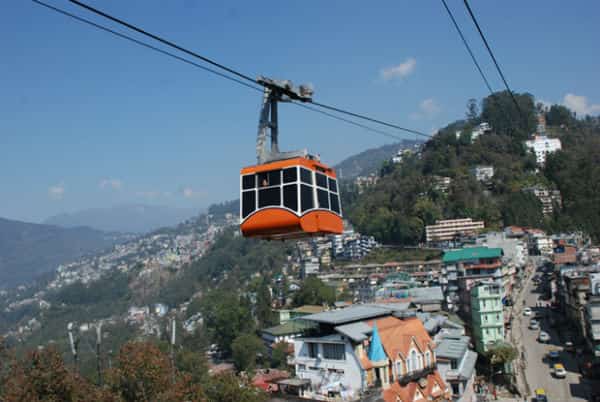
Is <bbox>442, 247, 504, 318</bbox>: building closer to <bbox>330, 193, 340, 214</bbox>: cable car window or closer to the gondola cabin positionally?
<bbox>330, 193, 340, 214</bbox>: cable car window

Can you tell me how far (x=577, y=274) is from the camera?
40781 mm

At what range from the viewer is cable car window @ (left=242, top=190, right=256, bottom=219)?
11453 millimetres

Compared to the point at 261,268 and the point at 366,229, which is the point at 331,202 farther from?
the point at 261,268

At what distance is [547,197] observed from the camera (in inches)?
3580

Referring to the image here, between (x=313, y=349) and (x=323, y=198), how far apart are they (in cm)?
1736

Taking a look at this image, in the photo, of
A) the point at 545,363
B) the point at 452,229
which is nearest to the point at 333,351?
the point at 545,363

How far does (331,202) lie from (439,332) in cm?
2478

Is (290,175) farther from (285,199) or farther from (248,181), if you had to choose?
(248,181)

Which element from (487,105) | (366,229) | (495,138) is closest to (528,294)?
(366,229)

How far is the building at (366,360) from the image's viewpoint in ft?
84.6

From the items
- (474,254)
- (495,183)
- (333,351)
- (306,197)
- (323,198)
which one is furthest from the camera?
(495,183)

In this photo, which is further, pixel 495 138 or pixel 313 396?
pixel 495 138

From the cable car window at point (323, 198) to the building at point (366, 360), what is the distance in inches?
593

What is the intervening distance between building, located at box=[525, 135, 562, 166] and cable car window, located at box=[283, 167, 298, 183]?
107 metres
